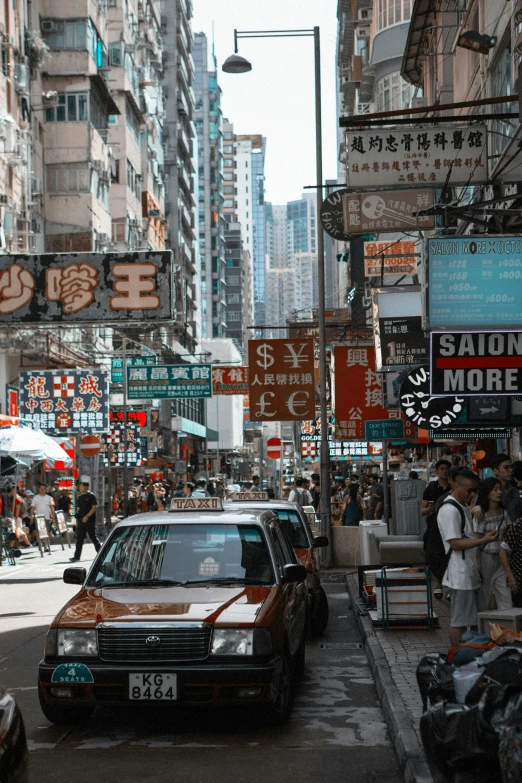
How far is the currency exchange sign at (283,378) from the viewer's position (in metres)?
24.7

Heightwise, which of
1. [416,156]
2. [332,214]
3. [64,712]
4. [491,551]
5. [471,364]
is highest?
[332,214]

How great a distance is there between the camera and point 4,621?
15102mm

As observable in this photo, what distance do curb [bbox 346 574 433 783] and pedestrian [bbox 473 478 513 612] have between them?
112 cm

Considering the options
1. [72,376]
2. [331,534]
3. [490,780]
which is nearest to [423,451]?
[72,376]

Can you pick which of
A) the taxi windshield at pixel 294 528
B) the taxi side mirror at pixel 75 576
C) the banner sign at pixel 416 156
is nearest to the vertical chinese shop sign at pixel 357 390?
the taxi windshield at pixel 294 528

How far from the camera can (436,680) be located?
6.32 metres

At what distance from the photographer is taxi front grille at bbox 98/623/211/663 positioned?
305 inches

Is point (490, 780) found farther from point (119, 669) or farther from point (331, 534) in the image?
point (331, 534)

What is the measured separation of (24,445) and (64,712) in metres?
18.4

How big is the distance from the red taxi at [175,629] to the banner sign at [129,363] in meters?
27.9

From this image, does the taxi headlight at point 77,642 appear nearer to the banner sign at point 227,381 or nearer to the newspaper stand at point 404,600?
the newspaper stand at point 404,600

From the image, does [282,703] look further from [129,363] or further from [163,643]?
[129,363]

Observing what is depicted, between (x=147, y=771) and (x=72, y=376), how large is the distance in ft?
94.5

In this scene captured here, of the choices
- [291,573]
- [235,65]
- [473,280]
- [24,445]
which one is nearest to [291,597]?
[291,573]
